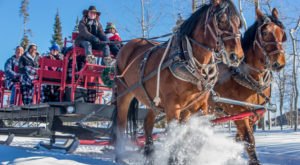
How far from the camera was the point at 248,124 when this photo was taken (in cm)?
545

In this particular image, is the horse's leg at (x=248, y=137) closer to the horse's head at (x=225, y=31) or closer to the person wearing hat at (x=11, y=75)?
the horse's head at (x=225, y=31)

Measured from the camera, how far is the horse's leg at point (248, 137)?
5117 millimetres

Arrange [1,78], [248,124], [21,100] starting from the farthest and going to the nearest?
[1,78] → [21,100] → [248,124]

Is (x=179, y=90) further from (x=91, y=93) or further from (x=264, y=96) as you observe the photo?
(x=91, y=93)

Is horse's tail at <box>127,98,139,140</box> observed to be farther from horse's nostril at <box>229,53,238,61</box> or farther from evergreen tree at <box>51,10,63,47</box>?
evergreen tree at <box>51,10,63,47</box>

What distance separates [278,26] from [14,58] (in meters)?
6.96

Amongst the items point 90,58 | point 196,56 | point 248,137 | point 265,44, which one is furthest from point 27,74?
point 265,44

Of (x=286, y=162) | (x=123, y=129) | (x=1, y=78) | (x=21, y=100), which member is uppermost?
(x=1, y=78)

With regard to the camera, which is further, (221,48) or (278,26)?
(278,26)

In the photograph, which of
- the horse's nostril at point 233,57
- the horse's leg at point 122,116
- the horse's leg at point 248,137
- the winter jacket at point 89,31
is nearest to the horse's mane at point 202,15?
the horse's nostril at point 233,57

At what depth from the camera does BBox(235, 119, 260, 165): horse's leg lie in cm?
512

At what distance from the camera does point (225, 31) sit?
4168mm

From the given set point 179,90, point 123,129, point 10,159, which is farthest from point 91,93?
point 179,90

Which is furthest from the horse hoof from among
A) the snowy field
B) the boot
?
the boot
